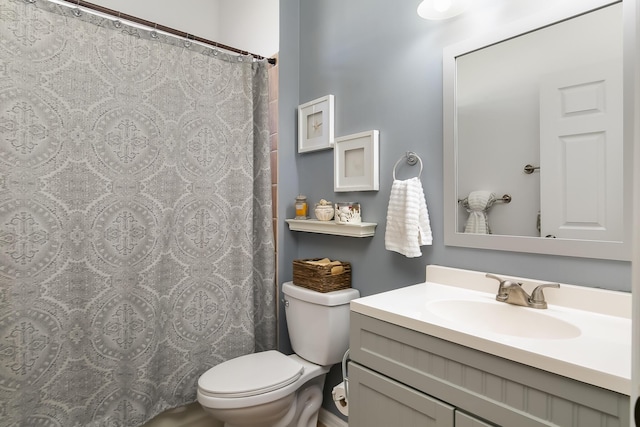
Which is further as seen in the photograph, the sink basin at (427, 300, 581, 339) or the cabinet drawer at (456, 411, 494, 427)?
the sink basin at (427, 300, 581, 339)

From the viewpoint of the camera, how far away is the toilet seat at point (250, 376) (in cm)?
137

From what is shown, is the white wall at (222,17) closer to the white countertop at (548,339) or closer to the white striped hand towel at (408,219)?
the white striped hand towel at (408,219)

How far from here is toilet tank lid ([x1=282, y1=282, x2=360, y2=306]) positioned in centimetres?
159

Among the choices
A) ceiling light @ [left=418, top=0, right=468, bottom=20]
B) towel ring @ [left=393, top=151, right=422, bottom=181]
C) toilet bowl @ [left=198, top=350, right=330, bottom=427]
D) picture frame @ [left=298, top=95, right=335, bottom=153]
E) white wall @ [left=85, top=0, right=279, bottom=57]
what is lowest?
toilet bowl @ [left=198, top=350, right=330, bottom=427]

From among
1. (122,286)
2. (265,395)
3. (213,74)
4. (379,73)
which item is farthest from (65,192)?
(379,73)

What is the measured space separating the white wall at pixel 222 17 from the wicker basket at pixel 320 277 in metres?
1.31

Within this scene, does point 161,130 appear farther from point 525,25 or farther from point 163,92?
point 525,25

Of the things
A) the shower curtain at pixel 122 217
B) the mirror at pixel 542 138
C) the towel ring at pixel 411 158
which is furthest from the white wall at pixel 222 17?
the mirror at pixel 542 138

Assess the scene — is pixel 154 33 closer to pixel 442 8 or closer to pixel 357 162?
pixel 357 162

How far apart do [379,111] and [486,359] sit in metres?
1.15

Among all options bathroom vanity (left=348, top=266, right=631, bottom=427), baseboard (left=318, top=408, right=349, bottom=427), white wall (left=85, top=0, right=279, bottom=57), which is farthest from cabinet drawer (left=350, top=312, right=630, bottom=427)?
white wall (left=85, top=0, right=279, bottom=57)

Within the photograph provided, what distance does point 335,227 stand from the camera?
5.53 feet

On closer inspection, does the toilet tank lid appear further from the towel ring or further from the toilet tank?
the towel ring

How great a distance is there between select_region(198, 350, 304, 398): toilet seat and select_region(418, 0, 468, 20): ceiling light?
1577 millimetres
